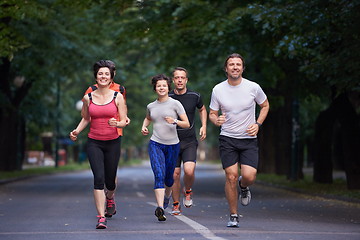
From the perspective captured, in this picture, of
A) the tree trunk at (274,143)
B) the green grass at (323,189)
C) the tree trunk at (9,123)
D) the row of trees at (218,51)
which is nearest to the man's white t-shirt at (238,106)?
the row of trees at (218,51)

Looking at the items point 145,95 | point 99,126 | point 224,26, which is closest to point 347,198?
point 224,26

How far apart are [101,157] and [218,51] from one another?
598 inches

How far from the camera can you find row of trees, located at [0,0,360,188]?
16.9 metres

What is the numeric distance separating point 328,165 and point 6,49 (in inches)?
426

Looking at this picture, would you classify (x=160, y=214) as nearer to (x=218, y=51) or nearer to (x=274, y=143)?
(x=218, y=51)

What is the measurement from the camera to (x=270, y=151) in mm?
35031

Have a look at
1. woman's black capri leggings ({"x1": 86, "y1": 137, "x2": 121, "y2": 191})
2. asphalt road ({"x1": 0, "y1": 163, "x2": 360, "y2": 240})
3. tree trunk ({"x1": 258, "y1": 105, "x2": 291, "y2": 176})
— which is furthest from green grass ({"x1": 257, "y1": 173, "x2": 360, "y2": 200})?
woman's black capri leggings ({"x1": 86, "y1": 137, "x2": 121, "y2": 191})

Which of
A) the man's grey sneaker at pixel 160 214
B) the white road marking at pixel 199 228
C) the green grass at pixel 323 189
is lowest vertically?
the green grass at pixel 323 189

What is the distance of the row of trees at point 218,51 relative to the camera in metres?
16.9

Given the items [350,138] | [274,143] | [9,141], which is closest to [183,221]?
[350,138]

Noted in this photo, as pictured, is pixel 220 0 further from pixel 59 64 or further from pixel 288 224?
pixel 288 224

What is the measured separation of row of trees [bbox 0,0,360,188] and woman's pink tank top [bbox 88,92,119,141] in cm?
672

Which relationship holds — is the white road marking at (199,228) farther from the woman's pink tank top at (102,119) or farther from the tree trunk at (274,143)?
the tree trunk at (274,143)

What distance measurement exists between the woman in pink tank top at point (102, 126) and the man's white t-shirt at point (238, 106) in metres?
1.26
